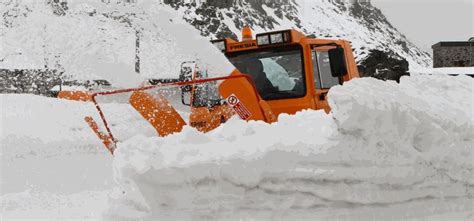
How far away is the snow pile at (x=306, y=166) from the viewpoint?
356 cm

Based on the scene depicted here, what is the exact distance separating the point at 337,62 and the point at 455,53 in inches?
1622

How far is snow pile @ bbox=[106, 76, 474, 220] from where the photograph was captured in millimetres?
3562

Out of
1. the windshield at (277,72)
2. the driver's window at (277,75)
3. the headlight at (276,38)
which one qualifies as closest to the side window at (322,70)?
the windshield at (277,72)

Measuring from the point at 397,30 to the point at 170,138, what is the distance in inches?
6863

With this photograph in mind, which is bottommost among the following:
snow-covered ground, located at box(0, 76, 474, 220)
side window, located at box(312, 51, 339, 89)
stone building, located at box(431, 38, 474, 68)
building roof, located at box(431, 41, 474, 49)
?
stone building, located at box(431, 38, 474, 68)

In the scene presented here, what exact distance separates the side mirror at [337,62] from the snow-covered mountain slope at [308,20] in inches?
1117

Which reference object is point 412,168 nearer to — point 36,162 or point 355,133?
point 355,133

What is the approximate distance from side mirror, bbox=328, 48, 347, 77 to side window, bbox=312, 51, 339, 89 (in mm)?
210

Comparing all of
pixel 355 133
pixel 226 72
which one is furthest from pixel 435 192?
pixel 226 72

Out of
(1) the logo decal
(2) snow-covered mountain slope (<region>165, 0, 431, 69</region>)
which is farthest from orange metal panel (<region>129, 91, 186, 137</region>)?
(2) snow-covered mountain slope (<region>165, 0, 431, 69</region>)

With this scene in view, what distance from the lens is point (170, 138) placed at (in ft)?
12.5

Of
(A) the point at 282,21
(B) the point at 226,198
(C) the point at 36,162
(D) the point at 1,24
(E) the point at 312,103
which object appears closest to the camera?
(B) the point at 226,198

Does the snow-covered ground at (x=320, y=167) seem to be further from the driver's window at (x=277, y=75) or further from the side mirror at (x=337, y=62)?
the driver's window at (x=277, y=75)

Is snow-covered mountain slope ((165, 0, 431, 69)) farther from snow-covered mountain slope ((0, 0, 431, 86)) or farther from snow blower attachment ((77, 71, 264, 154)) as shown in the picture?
snow blower attachment ((77, 71, 264, 154))
